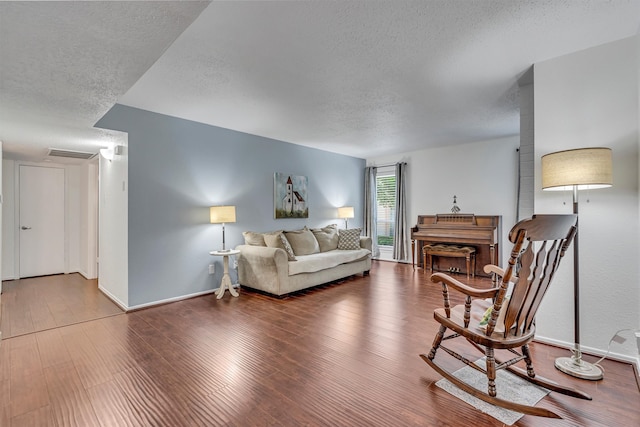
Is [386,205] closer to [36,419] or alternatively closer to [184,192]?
[184,192]

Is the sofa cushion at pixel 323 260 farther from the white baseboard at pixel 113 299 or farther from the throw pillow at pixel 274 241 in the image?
the white baseboard at pixel 113 299

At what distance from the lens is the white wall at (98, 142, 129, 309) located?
357cm

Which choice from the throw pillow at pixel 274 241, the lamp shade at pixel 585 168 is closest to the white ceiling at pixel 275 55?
the lamp shade at pixel 585 168

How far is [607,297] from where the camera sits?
2256 mm

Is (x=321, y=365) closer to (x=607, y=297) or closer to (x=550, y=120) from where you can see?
(x=607, y=297)

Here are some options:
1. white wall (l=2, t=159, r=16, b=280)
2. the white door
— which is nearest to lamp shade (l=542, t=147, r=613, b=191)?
the white door

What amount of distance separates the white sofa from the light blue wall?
460 millimetres

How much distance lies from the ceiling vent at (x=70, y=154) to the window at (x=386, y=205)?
5.67 meters

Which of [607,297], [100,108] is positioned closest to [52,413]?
[100,108]

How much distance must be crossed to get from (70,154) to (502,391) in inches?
246

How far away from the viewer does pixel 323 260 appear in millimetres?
4465

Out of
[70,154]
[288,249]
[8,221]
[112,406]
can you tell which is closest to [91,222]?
[70,154]

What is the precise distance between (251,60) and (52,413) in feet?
8.97

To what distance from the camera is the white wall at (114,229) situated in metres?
3.57
